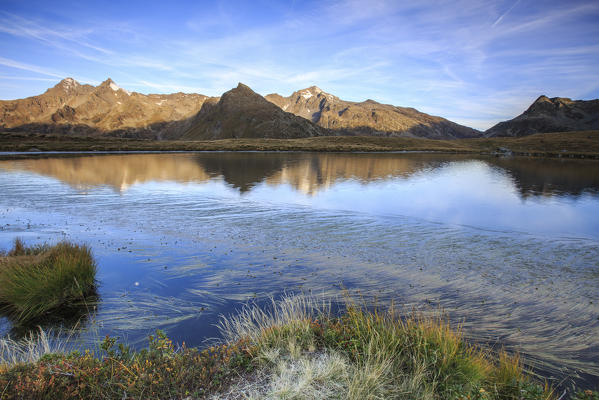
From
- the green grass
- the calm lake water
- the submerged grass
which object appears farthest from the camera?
the green grass

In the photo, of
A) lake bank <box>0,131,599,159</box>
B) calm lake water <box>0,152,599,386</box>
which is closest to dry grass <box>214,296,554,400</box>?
calm lake water <box>0,152,599,386</box>

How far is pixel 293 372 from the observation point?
5.90 m

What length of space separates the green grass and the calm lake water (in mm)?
602

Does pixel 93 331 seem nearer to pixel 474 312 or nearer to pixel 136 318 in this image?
pixel 136 318

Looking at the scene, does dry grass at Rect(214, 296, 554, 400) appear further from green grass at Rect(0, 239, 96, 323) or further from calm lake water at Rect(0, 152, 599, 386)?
green grass at Rect(0, 239, 96, 323)

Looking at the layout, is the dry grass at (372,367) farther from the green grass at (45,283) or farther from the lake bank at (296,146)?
the lake bank at (296,146)

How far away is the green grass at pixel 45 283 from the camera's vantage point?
8891 mm

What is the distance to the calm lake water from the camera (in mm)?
→ 8383

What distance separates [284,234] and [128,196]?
15174 millimetres

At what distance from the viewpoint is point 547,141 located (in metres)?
154

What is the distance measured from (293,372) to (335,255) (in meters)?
7.37

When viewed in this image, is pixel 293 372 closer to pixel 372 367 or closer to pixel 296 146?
pixel 372 367

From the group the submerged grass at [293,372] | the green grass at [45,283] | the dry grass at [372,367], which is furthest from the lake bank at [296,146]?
the dry grass at [372,367]

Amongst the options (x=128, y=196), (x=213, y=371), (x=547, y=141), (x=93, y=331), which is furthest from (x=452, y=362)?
(x=547, y=141)
